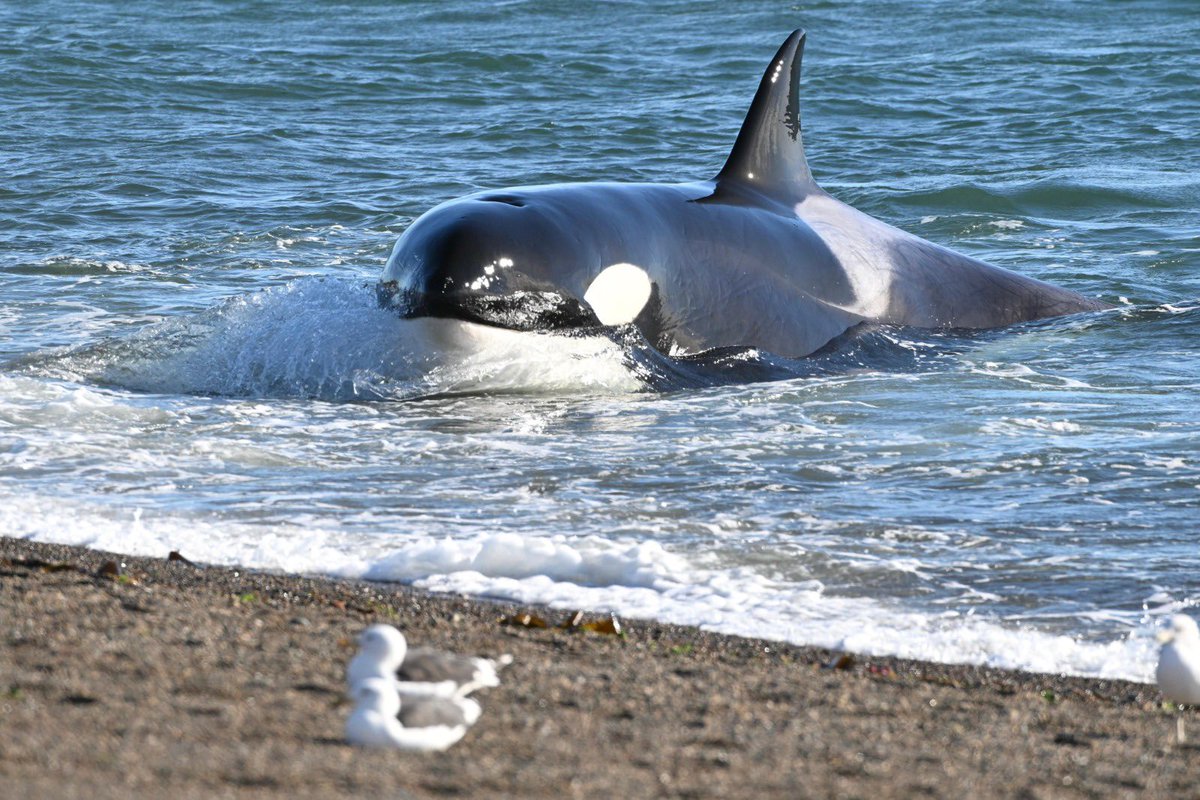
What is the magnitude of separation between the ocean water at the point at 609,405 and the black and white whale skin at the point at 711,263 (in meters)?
0.27

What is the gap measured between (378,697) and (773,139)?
9.07 metres

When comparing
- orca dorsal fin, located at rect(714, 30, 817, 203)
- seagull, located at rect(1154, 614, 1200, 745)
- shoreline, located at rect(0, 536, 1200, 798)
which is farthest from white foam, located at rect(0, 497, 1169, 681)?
orca dorsal fin, located at rect(714, 30, 817, 203)

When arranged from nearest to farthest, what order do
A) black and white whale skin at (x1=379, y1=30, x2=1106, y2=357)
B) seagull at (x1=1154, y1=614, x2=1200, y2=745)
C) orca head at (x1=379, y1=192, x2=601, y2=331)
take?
seagull at (x1=1154, y1=614, x2=1200, y2=745)
orca head at (x1=379, y1=192, x2=601, y2=331)
black and white whale skin at (x1=379, y1=30, x2=1106, y2=357)

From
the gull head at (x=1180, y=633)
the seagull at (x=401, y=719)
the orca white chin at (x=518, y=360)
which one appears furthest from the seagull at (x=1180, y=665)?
the orca white chin at (x=518, y=360)

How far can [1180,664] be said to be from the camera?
5461 millimetres

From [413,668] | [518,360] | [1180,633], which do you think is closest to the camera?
[413,668]

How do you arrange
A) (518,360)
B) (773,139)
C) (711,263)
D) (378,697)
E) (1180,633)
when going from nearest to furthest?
(378,697), (1180,633), (518,360), (711,263), (773,139)

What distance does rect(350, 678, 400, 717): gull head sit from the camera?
14.5 ft

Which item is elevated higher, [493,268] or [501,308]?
[493,268]

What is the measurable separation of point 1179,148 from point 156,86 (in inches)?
659

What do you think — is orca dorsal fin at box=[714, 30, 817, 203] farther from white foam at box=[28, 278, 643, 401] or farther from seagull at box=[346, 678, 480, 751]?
seagull at box=[346, 678, 480, 751]

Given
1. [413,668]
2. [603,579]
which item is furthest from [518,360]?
[413,668]

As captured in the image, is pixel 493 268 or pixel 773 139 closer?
pixel 493 268

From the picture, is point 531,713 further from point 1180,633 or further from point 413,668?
point 1180,633
